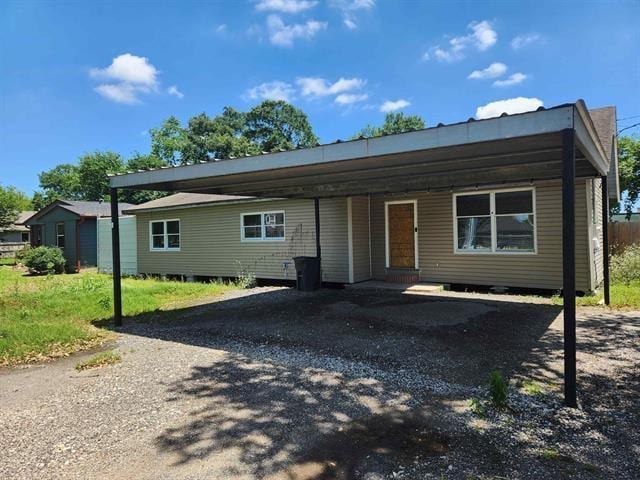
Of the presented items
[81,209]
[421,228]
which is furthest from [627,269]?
[81,209]

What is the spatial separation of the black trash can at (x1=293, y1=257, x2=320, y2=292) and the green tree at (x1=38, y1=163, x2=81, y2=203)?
173 ft

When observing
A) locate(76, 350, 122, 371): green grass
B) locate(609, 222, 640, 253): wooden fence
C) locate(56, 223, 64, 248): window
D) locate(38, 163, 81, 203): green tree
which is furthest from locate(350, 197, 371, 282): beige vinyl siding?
locate(38, 163, 81, 203): green tree

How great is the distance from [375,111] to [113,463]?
1829 inches

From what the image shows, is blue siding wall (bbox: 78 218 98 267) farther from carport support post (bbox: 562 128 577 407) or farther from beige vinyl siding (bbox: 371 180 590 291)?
carport support post (bbox: 562 128 577 407)

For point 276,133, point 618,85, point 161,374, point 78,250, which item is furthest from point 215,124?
point 161,374

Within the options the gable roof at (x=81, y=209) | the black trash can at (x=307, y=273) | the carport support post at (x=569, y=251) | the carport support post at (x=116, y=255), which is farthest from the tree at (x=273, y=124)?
the carport support post at (x=569, y=251)

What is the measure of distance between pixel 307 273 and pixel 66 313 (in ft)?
17.9

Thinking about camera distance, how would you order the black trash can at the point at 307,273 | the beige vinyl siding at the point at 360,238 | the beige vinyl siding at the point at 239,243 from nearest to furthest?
the black trash can at the point at 307,273 < the beige vinyl siding at the point at 360,238 < the beige vinyl siding at the point at 239,243

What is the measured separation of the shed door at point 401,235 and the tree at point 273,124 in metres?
34.6

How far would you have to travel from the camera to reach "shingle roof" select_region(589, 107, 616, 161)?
8984mm

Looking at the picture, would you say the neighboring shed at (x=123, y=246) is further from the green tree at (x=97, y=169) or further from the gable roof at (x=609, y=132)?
the green tree at (x=97, y=169)

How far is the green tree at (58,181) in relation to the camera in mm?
54294

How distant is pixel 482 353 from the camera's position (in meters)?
5.07

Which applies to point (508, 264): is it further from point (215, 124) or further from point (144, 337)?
point (215, 124)
